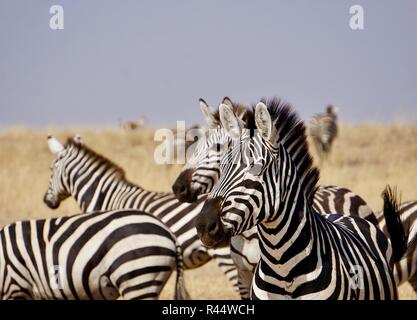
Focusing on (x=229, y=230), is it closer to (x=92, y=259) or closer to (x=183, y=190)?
(x=92, y=259)

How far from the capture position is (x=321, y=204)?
6867 mm

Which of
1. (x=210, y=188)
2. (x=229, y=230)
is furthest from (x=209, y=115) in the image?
(x=229, y=230)

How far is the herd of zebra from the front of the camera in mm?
4156

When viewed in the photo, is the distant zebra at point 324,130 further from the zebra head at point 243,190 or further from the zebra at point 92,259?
the zebra head at point 243,190

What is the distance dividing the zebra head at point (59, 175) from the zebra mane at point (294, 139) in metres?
4.29

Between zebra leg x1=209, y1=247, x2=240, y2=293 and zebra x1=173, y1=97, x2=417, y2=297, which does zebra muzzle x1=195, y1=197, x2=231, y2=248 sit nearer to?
zebra x1=173, y1=97, x2=417, y2=297

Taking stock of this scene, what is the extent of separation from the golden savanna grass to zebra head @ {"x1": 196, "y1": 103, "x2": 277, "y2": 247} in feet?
13.3

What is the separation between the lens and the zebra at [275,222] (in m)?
4.07

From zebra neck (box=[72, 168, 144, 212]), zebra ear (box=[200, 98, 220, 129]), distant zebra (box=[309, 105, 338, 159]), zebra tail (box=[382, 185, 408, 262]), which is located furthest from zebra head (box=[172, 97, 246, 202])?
distant zebra (box=[309, 105, 338, 159])

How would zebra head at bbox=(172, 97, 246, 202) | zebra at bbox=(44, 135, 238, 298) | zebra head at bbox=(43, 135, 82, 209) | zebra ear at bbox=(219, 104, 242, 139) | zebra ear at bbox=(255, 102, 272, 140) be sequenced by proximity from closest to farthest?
1. zebra ear at bbox=(255, 102, 272, 140)
2. zebra ear at bbox=(219, 104, 242, 139)
3. zebra head at bbox=(172, 97, 246, 202)
4. zebra at bbox=(44, 135, 238, 298)
5. zebra head at bbox=(43, 135, 82, 209)

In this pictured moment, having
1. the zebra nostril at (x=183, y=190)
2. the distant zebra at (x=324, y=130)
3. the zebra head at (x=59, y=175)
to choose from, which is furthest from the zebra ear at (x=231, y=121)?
the distant zebra at (x=324, y=130)
